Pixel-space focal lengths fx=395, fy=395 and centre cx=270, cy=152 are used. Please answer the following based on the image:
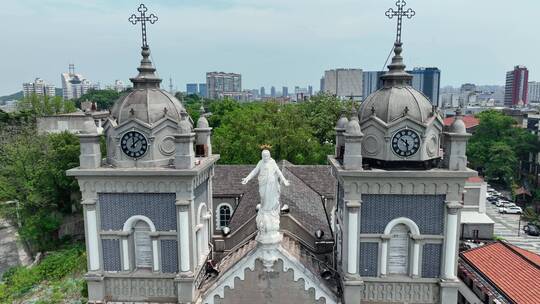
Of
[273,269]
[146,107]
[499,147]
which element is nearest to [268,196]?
[273,269]

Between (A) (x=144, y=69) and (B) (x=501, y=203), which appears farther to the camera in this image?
(B) (x=501, y=203)

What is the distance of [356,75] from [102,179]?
155ft

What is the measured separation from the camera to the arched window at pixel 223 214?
27.1 metres

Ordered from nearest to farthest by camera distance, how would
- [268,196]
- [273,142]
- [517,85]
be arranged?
[268,196]
[273,142]
[517,85]

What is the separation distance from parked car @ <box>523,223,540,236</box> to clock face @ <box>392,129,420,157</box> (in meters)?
39.8

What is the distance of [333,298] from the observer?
46.9 ft

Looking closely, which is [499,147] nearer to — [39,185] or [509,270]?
[509,270]

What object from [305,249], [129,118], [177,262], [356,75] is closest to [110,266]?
[177,262]

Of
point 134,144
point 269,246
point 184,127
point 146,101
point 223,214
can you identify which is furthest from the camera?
point 223,214

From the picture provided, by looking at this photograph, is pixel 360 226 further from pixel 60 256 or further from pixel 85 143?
pixel 60 256

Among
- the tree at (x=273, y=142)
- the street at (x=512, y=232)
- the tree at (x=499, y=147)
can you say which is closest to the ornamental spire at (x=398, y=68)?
the tree at (x=273, y=142)

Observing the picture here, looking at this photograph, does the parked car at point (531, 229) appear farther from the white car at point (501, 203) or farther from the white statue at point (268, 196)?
the white statue at point (268, 196)

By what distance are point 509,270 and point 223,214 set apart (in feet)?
55.9

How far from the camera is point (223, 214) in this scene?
27.4 meters
